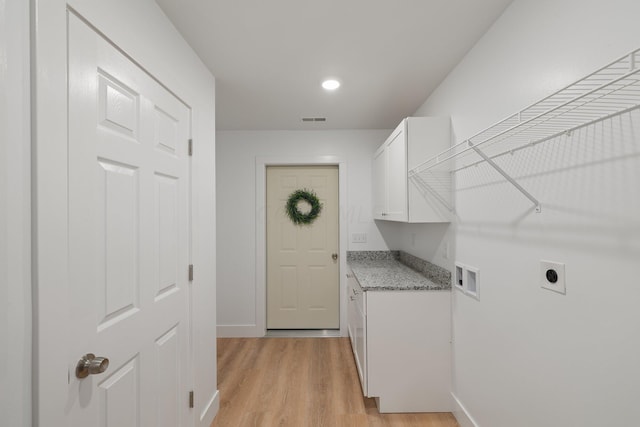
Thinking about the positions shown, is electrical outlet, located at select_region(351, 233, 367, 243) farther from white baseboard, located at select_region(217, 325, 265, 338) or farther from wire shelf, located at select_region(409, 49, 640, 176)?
wire shelf, located at select_region(409, 49, 640, 176)

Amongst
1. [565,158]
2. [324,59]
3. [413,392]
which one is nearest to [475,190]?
[565,158]

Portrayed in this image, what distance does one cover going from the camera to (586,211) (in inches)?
41.8

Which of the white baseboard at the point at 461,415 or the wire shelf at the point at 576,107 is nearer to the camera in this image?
the wire shelf at the point at 576,107

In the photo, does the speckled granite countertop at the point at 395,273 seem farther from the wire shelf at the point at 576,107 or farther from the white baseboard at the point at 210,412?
the white baseboard at the point at 210,412

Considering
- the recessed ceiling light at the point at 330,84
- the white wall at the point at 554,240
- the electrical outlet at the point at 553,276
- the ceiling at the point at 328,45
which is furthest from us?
the recessed ceiling light at the point at 330,84

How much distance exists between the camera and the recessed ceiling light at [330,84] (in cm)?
228

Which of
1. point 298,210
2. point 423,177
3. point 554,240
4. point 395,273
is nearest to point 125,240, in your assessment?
point 554,240

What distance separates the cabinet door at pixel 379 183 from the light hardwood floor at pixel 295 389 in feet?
4.79

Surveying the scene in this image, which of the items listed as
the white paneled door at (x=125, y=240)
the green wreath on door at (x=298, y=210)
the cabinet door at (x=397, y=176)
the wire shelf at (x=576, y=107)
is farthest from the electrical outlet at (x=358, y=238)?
the white paneled door at (x=125, y=240)

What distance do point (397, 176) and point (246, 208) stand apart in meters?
1.83

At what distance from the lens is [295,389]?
7.96ft

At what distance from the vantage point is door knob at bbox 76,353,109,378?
97 centimetres

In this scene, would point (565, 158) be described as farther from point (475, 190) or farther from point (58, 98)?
point (58, 98)

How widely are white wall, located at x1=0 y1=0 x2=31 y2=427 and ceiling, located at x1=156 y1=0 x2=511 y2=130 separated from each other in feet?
2.87
